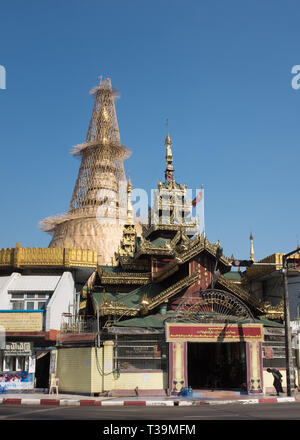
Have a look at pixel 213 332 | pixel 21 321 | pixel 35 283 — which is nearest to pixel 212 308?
pixel 213 332

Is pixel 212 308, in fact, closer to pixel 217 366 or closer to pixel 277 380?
pixel 217 366

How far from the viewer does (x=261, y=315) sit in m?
32.8

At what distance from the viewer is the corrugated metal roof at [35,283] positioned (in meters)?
37.2

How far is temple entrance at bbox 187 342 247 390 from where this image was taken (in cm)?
3036

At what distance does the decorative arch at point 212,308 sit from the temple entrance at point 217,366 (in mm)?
1825

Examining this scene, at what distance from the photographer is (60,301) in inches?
1399

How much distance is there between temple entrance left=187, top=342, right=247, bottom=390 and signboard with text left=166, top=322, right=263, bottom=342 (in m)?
1.06

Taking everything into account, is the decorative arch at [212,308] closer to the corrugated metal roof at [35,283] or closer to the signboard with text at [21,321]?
the signboard with text at [21,321]

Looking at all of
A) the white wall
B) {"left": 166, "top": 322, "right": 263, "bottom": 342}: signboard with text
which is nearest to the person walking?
{"left": 166, "top": 322, "right": 263, "bottom": 342}: signboard with text

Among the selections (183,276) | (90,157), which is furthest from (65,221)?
(183,276)

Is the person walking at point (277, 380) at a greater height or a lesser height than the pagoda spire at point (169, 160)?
lesser

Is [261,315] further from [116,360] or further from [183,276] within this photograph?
[116,360]

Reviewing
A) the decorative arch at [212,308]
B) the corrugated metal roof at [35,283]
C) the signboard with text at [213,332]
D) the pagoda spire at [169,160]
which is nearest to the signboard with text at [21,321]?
the corrugated metal roof at [35,283]
